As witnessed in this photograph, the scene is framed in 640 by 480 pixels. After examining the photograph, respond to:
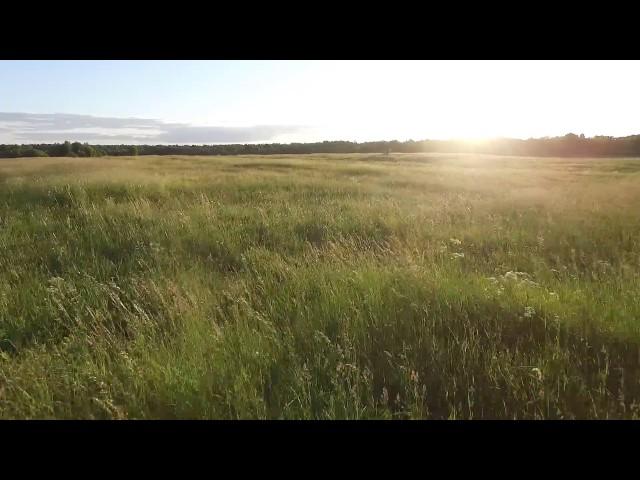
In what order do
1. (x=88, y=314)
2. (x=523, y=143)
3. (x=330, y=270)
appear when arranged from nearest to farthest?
(x=88, y=314) → (x=330, y=270) → (x=523, y=143)

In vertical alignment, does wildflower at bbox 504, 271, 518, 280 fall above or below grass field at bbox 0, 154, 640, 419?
above

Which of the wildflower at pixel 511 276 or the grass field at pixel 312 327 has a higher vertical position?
the wildflower at pixel 511 276

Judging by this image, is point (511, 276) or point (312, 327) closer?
point (312, 327)

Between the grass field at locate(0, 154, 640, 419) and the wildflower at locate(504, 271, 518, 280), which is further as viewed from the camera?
the wildflower at locate(504, 271, 518, 280)

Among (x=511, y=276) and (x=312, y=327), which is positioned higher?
(x=511, y=276)

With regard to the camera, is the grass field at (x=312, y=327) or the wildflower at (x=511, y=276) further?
the wildflower at (x=511, y=276)
